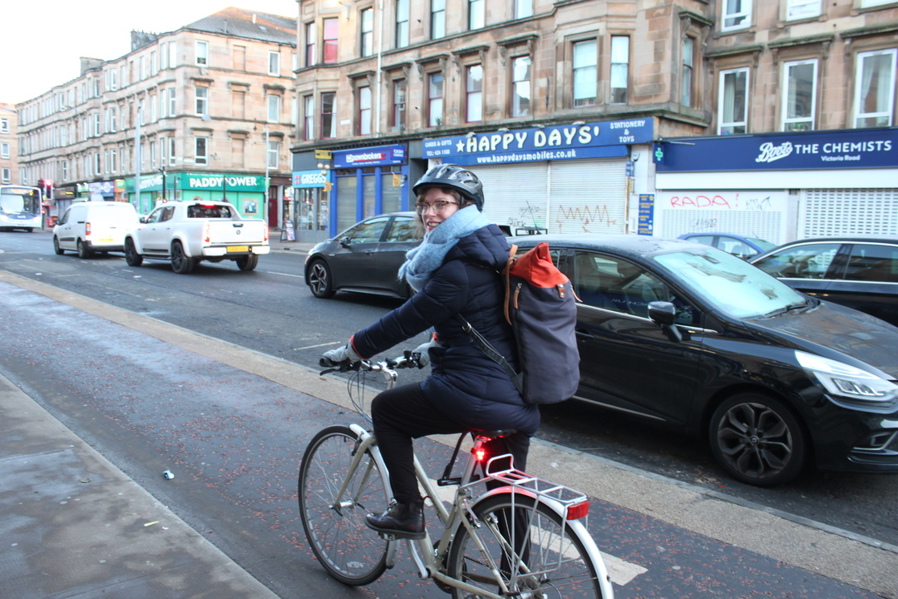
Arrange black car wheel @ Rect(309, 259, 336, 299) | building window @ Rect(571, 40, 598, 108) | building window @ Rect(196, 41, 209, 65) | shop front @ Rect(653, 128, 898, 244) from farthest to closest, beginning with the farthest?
building window @ Rect(196, 41, 209, 65), building window @ Rect(571, 40, 598, 108), shop front @ Rect(653, 128, 898, 244), black car wheel @ Rect(309, 259, 336, 299)

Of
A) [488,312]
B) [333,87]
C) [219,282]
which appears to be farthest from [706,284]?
[333,87]

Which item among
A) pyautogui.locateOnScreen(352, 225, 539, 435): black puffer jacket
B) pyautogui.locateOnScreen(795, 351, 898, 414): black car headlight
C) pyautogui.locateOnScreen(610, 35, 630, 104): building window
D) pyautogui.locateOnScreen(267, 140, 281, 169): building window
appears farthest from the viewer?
pyautogui.locateOnScreen(267, 140, 281, 169): building window

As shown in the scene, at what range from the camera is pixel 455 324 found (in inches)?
112

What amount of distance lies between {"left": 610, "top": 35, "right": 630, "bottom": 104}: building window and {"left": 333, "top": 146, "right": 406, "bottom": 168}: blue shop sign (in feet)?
35.2

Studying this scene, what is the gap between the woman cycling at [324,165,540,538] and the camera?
110 inches

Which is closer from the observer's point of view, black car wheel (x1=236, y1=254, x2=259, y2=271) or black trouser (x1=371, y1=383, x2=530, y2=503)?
black trouser (x1=371, y1=383, x2=530, y2=503)

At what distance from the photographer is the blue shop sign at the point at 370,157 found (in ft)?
108

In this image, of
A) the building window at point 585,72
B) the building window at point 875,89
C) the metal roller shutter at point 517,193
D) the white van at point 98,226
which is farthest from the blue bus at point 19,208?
the building window at point 875,89

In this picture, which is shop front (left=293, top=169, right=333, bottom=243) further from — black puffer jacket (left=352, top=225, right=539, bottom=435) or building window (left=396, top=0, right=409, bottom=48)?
black puffer jacket (left=352, top=225, right=539, bottom=435)

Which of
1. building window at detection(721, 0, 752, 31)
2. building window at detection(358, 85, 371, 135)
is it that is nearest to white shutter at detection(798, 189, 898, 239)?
building window at detection(721, 0, 752, 31)

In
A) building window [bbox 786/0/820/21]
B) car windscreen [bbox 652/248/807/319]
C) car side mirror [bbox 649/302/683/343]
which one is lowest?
car side mirror [bbox 649/302/683/343]

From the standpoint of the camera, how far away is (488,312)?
112 inches

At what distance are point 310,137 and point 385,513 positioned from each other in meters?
37.5

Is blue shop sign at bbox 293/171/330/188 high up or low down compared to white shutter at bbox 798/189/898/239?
up
